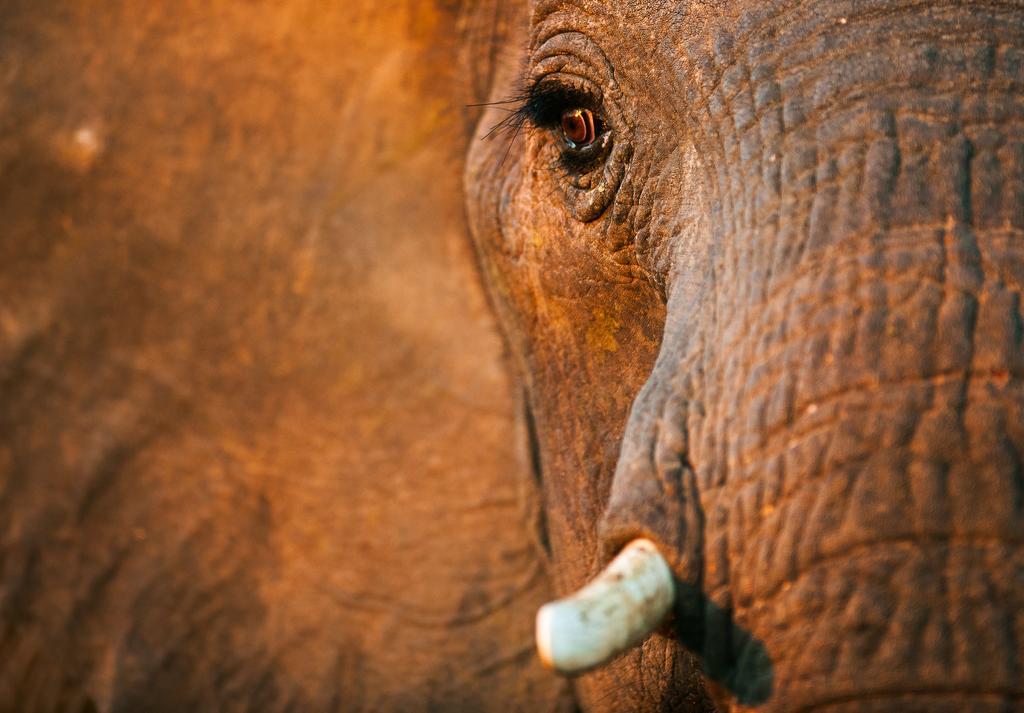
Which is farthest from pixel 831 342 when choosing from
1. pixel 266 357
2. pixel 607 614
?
A: pixel 266 357

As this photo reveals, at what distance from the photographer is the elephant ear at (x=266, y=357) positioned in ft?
6.79

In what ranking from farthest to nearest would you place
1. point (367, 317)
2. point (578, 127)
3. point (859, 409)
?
point (367, 317)
point (578, 127)
point (859, 409)

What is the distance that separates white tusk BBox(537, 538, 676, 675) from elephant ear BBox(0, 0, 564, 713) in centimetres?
87

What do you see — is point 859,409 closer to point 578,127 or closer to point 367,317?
point 578,127

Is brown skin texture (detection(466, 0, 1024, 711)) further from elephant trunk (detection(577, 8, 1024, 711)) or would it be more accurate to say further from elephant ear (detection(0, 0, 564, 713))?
elephant ear (detection(0, 0, 564, 713))

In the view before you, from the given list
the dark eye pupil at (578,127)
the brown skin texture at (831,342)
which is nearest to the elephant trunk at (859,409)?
the brown skin texture at (831,342)

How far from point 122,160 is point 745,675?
148cm

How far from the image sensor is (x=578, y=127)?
5.43 ft

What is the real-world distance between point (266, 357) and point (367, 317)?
0.19 metres

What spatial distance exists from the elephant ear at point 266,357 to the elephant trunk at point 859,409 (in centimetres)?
81

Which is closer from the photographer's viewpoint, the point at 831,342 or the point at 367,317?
the point at 831,342

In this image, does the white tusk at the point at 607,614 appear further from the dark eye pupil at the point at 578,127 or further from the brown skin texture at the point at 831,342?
the dark eye pupil at the point at 578,127

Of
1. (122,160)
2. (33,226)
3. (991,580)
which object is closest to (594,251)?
(991,580)

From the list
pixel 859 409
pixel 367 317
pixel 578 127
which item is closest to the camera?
pixel 859 409
